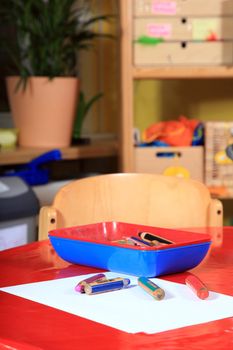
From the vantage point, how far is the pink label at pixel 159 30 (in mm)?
2729

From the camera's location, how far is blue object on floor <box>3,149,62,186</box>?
274 cm

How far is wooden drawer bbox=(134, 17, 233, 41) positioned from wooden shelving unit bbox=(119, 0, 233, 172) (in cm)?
4

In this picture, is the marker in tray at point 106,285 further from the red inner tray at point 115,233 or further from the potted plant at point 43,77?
the potted plant at point 43,77

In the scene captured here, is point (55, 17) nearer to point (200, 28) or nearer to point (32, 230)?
point (200, 28)

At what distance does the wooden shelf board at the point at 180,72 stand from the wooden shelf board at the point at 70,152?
0.38 meters

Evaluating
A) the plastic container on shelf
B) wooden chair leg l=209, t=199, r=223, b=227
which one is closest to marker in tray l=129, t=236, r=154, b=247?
wooden chair leg l=209, t=199, r=223, b=227

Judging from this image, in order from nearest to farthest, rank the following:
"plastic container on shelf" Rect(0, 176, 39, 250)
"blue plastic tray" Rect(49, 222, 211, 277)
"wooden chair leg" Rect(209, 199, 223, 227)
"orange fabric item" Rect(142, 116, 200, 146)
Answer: "blue plastic tray" Rect(49, 222, 211, 277) → "wooden chair leg" Rect(209, 199, 223, 227) → "plastic container on shelf" Rect(0, 176, 39, 250) → "orange fabric item" Rect(142, 116, 200, 146)

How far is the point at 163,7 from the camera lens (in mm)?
2725

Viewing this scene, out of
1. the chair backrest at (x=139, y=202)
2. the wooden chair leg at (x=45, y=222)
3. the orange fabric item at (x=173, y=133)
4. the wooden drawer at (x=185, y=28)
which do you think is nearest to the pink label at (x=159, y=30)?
the wooden drawer at (x=185, y=28)

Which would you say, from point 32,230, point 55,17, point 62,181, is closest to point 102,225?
point 32,230

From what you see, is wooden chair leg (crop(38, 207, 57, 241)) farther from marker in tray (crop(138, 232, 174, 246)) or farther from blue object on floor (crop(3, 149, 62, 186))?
blue object on floor (crop(3, 149, 62, 186))

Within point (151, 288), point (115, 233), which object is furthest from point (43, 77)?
point (151, 288)

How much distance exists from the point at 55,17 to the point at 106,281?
79.8 inches

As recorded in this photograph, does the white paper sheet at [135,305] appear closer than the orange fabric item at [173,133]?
Yes
